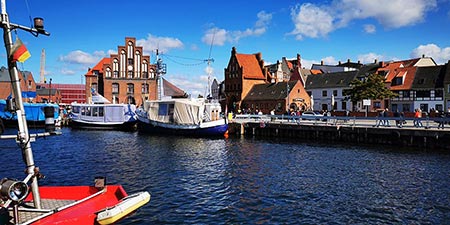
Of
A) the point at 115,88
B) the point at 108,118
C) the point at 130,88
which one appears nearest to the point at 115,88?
the point at 115,88

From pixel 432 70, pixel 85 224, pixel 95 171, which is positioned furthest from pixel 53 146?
pixel 432 70

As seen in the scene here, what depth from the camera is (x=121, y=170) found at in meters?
21.3

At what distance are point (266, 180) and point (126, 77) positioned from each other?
67.7 metres

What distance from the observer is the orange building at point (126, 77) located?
80.1 m

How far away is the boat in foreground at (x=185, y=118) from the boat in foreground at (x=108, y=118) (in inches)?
335

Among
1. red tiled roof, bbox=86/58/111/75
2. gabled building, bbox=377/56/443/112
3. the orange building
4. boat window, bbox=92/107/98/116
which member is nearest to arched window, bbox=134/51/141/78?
the orange building

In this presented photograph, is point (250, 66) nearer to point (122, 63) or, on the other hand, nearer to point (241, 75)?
point (241, 75)

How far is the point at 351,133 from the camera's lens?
37.1 metres

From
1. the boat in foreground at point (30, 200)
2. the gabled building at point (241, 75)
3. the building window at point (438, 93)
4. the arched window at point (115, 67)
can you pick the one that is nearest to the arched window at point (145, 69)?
the arched window at point (115, 67)

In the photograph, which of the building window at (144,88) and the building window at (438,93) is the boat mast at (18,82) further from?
the building window at (144,88)

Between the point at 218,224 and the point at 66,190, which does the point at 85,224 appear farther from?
the point at 218,224

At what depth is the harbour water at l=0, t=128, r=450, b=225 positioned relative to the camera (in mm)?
13219

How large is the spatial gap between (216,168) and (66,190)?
12.2m

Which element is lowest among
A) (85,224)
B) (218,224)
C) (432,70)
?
(218,224)
